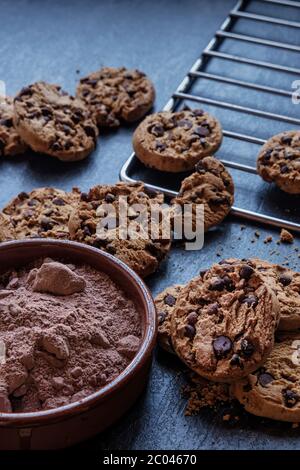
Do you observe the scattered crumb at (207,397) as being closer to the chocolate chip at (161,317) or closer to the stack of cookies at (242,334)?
the stack of cookies at (242,334)

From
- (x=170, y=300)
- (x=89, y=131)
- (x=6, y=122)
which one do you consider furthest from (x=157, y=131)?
(x=170, y=300)

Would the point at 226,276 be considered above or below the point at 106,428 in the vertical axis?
above

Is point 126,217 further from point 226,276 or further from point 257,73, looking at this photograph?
point 257,73

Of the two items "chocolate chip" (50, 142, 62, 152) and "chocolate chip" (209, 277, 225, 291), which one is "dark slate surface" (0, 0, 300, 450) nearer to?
"chocolate chip" (50, 142, 62, 152)

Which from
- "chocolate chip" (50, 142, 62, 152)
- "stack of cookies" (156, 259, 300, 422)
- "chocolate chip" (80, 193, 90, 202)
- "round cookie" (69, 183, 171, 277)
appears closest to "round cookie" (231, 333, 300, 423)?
"stack of cookies" (156, 259, 300, 422)

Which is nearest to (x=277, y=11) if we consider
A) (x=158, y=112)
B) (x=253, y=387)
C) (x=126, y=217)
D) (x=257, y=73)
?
(x=257, y=73)

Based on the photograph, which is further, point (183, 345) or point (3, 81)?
point (3, 81)

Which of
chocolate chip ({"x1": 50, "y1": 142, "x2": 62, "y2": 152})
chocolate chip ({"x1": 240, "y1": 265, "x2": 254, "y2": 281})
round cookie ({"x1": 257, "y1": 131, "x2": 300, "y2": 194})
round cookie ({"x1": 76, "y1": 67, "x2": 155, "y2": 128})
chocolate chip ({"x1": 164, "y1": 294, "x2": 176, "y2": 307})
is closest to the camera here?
chocolate chip ({"x1": 240, "y1": 265, "x2": 254, "y2": 281})
